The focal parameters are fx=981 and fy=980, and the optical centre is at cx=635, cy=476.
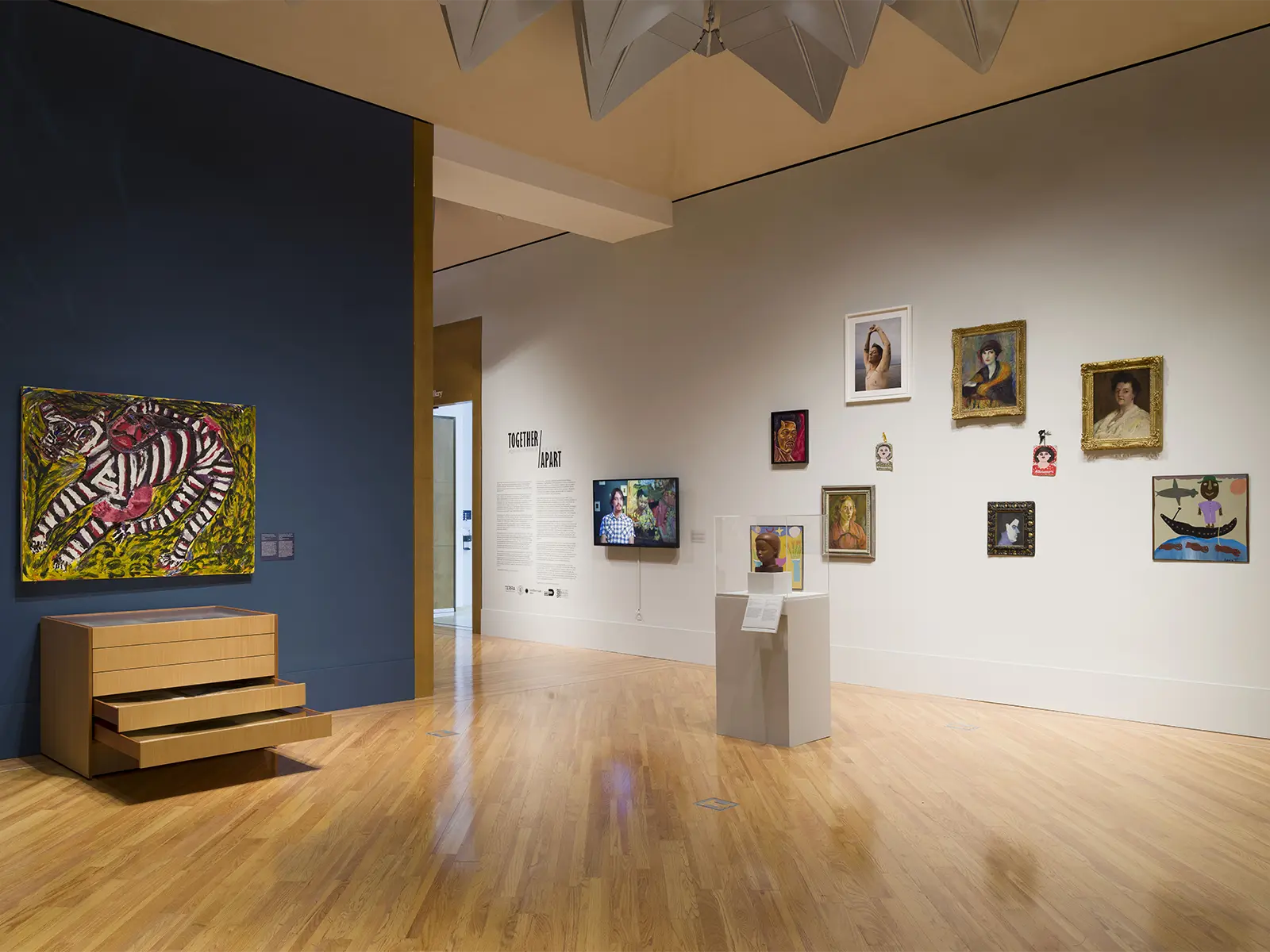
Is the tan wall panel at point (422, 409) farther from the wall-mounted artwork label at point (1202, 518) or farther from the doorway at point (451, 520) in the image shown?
the doorway at point (451, 520)

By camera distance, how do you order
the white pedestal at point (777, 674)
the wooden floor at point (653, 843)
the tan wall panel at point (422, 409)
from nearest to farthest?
1. the wooden floor at point (653, 843)
2. the white pedestal at point (777, 674)
3. the tan wall panel at point (422, 409)

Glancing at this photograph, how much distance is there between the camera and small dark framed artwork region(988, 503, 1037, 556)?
7441 mm

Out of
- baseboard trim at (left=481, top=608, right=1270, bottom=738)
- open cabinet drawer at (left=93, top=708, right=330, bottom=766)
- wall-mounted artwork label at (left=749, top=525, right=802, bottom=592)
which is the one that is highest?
wall-mounted artwork label at (left=749, top=525, right=802, bottom=592)

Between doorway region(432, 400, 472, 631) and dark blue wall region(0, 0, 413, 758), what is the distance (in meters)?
6.17

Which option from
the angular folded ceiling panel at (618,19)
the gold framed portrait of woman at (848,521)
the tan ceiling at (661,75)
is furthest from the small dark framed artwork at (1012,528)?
the angular folded ceiling panel at (618,19)

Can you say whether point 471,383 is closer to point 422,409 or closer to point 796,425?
point 422,409

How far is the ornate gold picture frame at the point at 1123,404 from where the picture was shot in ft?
22.5

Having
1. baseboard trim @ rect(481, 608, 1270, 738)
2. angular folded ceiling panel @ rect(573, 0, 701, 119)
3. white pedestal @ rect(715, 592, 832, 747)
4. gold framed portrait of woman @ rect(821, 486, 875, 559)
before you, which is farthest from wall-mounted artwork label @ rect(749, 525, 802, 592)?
angular folded ceiling panel @ rect(573, 0, 701, 119)

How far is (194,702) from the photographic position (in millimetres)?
5223

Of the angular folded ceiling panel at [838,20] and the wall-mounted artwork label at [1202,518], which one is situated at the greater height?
the angular folded ceiling panel at [838,20]

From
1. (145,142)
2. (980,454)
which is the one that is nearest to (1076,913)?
(980,454)

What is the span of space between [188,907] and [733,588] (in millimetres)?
3765

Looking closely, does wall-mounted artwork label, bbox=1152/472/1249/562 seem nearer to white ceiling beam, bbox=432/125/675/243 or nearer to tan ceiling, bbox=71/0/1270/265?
tan ceiling, bbox=71/0/1270/265

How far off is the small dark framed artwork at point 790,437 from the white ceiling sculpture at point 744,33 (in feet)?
9.32
